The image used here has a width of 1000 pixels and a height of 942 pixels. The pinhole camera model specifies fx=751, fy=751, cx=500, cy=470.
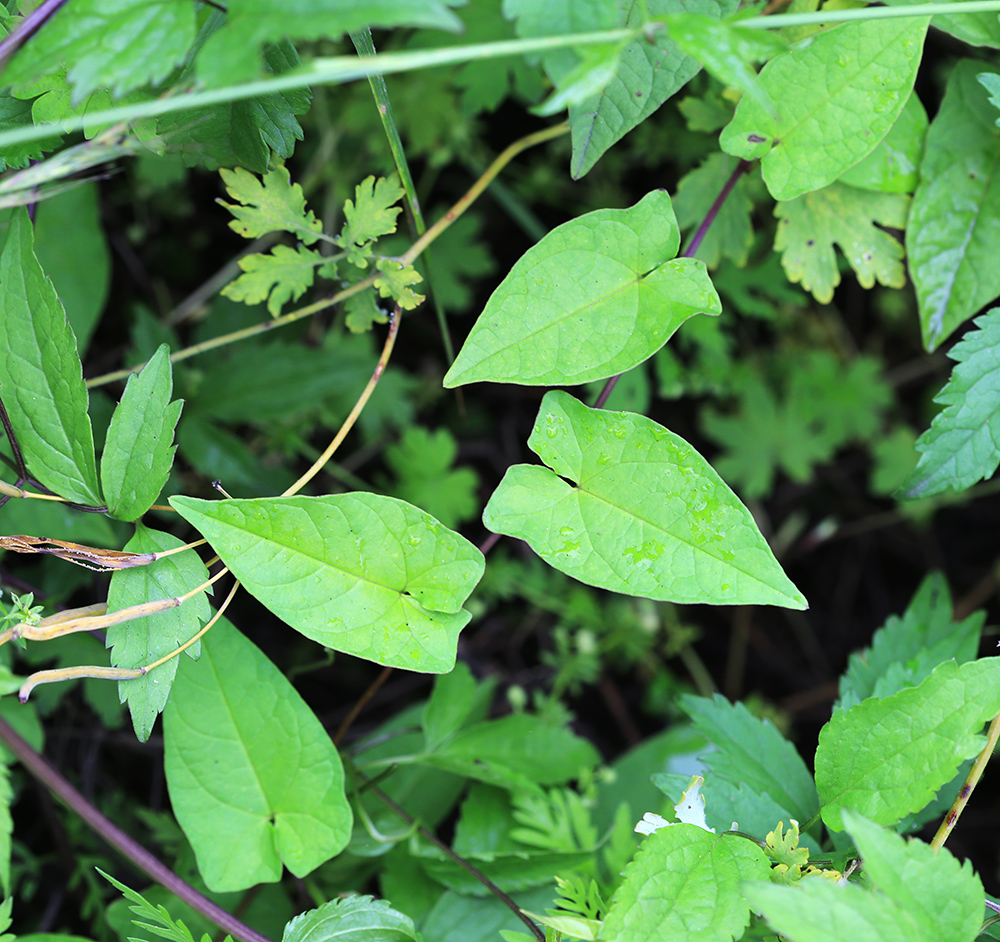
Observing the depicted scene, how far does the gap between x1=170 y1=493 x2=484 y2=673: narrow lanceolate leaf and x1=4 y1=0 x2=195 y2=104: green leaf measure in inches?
18.2

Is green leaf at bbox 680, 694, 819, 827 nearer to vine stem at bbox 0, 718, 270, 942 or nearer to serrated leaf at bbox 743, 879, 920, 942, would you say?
serrated leaf at bbox 743, 879, 920, 942

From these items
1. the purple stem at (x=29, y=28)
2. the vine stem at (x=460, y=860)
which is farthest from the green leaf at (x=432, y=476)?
the purple stem at (x=29, y=28)

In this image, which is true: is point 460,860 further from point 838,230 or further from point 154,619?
point 838,230

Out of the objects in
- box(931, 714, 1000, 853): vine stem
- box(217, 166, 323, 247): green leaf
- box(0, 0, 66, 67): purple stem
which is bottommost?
box(931, 714, 1000, 853): vine stem

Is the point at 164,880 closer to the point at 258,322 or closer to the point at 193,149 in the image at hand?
the point at 193,149

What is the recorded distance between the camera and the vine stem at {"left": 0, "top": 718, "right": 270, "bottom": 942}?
970 millimetres

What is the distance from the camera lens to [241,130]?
98cm

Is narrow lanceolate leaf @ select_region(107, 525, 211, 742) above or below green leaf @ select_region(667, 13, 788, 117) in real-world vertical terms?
below

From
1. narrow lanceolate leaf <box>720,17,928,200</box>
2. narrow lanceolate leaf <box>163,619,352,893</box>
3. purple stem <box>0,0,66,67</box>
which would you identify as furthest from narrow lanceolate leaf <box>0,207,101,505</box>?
narrow lanceolate leaf <box>720,17,928,200</box>

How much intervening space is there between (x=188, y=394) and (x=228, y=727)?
81cm

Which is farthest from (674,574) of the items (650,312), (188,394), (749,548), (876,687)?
(188,394)

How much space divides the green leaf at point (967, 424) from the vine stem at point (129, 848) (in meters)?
1.08

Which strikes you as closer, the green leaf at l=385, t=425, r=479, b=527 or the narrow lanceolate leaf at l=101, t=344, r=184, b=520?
the narrow lanceolate leaf at l=101, t=344, r=184, b=520

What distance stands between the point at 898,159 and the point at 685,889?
→ 1062 mm
